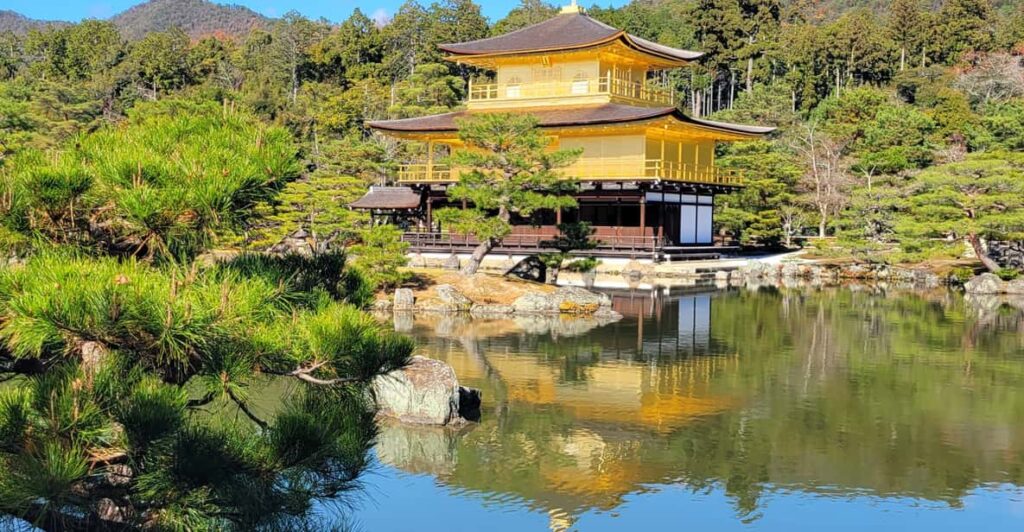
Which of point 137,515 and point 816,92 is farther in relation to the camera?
point 816,92

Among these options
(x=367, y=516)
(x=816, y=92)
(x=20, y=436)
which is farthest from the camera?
(x=816, y=92)

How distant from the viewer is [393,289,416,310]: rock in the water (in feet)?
58.0

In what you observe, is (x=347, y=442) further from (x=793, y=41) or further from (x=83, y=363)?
(x=793, y=41)

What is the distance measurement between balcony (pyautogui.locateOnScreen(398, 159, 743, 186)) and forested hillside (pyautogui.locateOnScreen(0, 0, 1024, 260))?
6.50 ft

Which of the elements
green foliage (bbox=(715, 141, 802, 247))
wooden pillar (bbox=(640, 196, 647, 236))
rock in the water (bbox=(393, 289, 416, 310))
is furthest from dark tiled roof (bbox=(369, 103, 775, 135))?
rock in the water (bbox=(393, 289, 416, 310))

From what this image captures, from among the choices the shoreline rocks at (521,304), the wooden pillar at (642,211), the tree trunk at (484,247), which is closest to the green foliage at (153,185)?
the shoreline rocks at (521,304)

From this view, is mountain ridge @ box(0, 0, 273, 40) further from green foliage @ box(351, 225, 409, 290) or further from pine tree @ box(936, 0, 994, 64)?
green foliage @ box(351, 225, 409, 290)

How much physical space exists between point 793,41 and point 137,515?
167 feet

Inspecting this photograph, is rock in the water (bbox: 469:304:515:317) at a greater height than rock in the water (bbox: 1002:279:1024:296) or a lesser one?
lesser

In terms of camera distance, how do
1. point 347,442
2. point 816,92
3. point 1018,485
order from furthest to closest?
point 816,92 → point 1018,485 → point 347,442

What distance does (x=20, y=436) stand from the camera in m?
3.12

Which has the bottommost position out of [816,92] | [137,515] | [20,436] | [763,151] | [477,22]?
[137,515]

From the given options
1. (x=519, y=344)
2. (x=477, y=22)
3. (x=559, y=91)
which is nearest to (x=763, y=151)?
(x=559, y=91)

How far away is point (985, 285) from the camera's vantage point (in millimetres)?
21922
